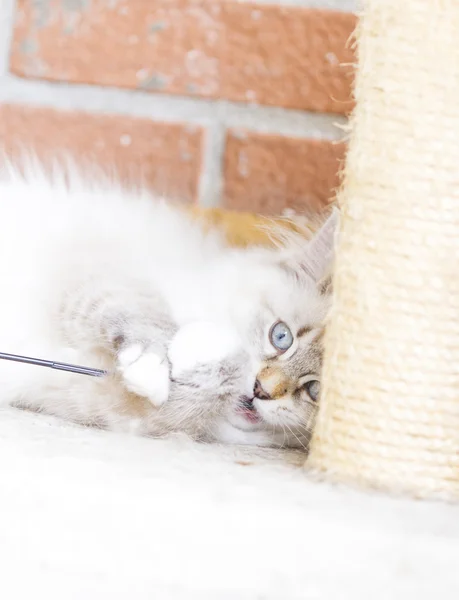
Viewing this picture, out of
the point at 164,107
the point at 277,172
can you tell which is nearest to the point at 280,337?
the point at 277,172

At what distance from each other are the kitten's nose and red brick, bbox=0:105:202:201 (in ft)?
1.52

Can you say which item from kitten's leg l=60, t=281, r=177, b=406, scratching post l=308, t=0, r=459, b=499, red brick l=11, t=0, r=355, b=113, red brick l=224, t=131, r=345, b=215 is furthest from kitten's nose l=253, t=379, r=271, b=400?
red brick l=11, t=0, r=355, b=113

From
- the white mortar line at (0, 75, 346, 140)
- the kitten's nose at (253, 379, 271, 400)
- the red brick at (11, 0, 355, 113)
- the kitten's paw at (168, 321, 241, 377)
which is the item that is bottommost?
the kitten's nose at (253, 379, 271, 400)

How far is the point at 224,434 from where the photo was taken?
0.91 meters

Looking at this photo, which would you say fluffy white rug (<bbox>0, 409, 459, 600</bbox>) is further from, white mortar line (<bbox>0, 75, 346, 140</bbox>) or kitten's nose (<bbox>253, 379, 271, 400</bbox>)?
white mortar line (<bbox>0, 75, 346, 140</bbox>)

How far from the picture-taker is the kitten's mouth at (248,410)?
888 mm

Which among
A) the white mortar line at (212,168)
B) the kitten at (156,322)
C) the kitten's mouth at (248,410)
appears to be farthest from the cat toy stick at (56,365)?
the white mortar line at (212,168)

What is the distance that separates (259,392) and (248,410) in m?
0.03

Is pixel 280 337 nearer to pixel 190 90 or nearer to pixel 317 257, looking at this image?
pixel 317 257

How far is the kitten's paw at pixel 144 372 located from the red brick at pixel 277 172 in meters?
0.51

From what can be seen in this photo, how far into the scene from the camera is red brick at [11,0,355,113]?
1161mm

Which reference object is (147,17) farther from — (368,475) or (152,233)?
(368,475)

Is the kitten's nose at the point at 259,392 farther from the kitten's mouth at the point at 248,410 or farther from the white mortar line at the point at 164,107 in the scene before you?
the white mortar line at the point at 164,107

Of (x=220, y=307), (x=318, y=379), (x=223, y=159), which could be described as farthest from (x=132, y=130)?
(x=318, y=379)
